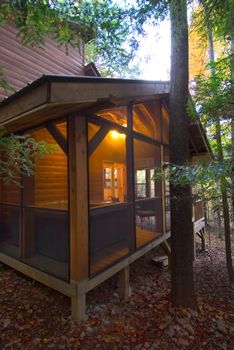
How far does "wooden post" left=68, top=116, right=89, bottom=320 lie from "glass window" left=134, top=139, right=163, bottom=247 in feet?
6.03

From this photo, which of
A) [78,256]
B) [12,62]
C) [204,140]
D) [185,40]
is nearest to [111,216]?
[78,256]

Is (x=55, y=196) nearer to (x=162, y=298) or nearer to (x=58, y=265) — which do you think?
(x=58, y=265)

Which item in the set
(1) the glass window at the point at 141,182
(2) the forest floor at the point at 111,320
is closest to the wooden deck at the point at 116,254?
(2) the forest floor at the point at 111,320

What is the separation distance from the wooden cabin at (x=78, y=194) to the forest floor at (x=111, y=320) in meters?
0.31

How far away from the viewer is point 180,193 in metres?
4.14

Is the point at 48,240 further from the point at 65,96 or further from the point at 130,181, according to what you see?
the point at 65,96

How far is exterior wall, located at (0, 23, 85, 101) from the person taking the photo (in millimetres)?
6133

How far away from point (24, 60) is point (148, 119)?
393 centimetres

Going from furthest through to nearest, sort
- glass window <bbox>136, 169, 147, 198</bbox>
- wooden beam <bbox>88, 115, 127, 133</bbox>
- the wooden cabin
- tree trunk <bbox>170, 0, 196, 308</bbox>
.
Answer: glass window <bbox>136, 169, 147, 198</bbox> < tree trunk <bbox>170, 0, 196, 308</bbox> < wooden beam <bbox>88, 115, 127, 133</bbox> < the wooden cabin

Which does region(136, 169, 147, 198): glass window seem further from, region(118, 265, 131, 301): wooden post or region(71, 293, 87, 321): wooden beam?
region(71, 293, 87, 321): wooden beam

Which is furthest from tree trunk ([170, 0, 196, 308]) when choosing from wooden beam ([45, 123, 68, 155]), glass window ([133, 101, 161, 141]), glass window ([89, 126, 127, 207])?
glass window ([89, 126, 127, 207])

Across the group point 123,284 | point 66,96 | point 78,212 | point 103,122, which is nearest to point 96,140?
point 103,122

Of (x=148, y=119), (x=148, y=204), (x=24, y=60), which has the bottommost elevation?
(x=148, y=204)

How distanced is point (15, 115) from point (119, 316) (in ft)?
10.8
